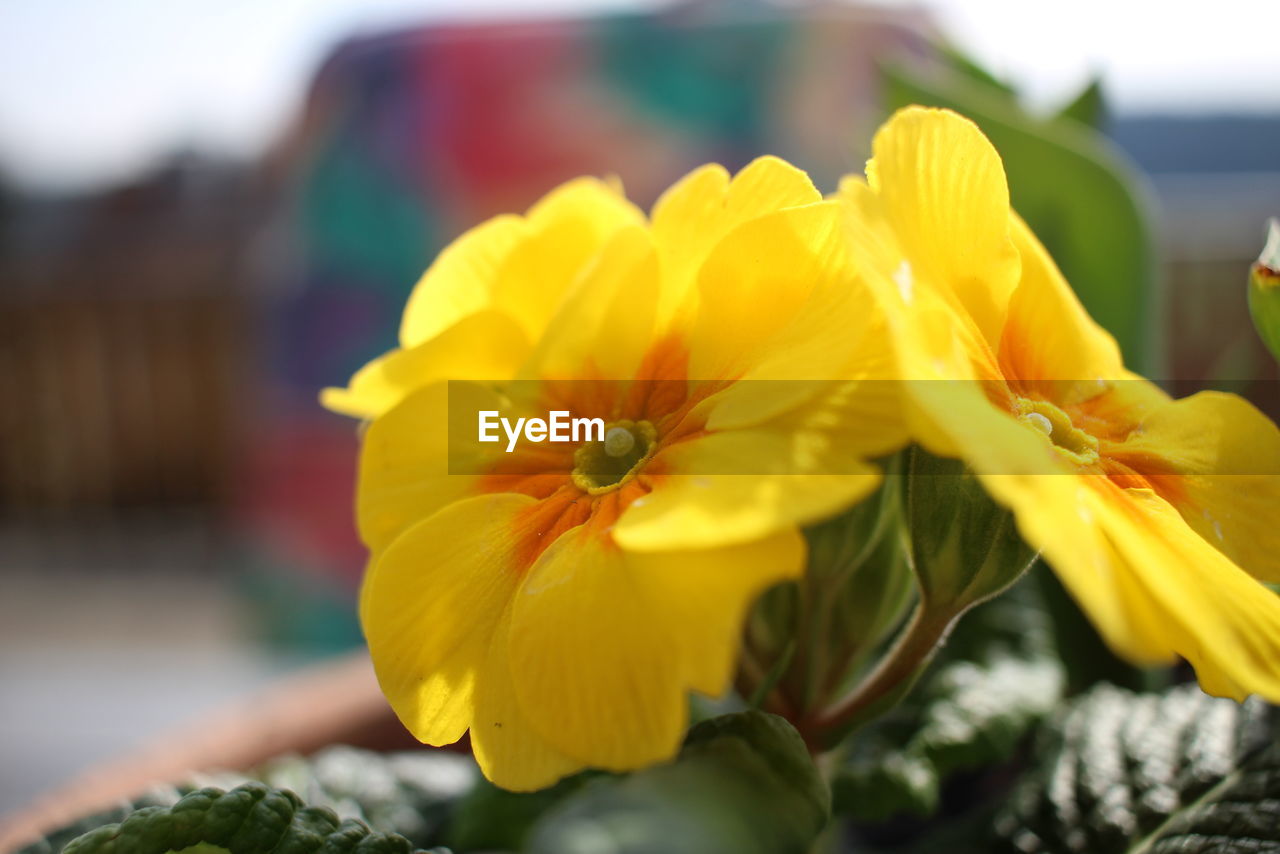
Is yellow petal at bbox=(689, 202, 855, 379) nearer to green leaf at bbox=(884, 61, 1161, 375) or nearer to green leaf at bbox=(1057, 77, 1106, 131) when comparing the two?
green leaf at bbox=(884, 61, 1161, 375)

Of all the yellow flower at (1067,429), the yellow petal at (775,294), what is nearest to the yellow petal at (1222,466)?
the yellow flower at (1067,429)

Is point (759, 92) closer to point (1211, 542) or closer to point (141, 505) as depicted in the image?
point (1211, 542)

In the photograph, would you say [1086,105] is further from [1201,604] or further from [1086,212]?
[1201,604]

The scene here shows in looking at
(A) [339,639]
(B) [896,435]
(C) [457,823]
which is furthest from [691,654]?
(A) [339,639]

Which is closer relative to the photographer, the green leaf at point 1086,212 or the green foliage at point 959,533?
the green foliage at point 959,533

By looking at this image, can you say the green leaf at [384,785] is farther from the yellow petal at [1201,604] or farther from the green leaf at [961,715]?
the yellow petal at [1201,604]

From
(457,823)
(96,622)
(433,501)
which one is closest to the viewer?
(433,501)

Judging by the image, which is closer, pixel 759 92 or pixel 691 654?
pixel 691 654
